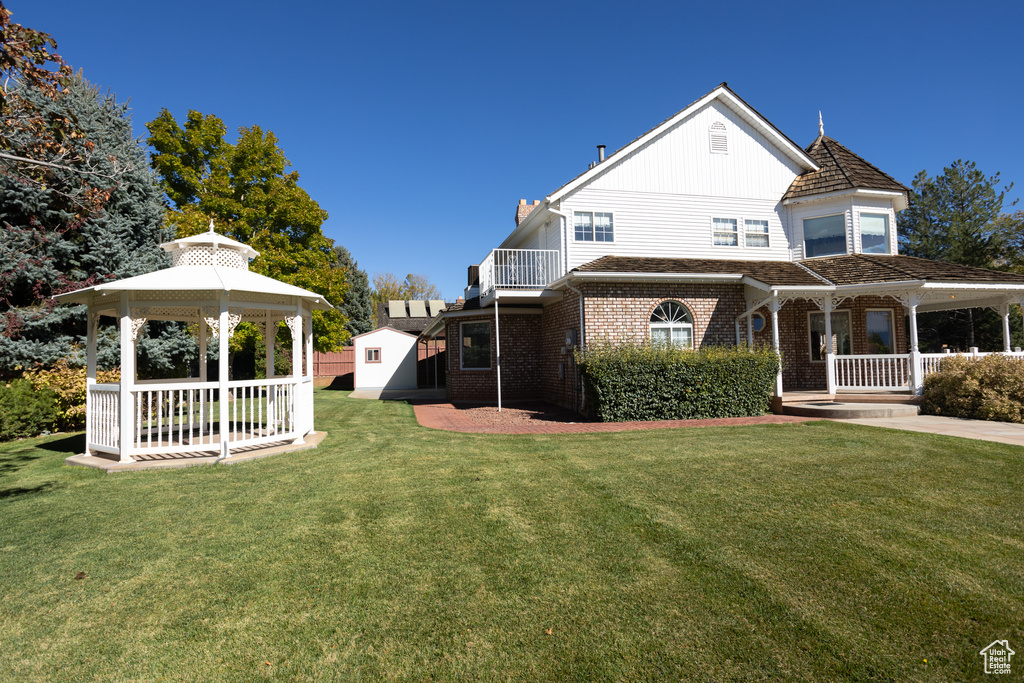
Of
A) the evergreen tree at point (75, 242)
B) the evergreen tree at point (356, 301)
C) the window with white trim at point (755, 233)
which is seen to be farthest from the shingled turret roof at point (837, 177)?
the evergreen tree at point (356, 301)

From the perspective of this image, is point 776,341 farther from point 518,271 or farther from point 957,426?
point 518,271

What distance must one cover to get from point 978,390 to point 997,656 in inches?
420

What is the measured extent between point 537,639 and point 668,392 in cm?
925

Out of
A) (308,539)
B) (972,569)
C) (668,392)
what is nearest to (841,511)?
(972,569)

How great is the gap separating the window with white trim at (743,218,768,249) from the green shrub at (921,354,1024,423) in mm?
6003

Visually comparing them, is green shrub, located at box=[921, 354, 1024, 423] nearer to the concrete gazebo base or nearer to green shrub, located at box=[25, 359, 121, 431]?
the concrete gazebo base

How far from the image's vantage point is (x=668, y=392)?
11547mm

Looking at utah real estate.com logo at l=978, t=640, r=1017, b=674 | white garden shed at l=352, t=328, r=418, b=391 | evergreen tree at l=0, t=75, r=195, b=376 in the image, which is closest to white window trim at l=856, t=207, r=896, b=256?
utah real estate.com logo at l=978, t=640, r=1017, b=674

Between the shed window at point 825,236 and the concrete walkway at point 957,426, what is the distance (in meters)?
6.54

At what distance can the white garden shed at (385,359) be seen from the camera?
2661 centimetres

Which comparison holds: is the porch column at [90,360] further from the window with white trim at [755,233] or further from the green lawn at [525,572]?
the window with white trim at [755,233]

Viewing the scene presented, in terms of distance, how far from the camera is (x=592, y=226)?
15.1 meters

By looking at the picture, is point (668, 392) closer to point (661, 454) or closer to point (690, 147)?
point (661, 454)

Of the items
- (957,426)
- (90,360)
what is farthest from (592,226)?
(90,360)
